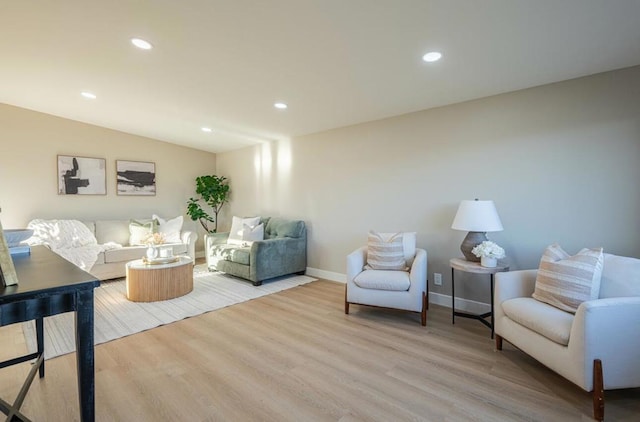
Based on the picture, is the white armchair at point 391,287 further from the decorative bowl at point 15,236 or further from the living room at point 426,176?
the decorative bowl at point 15,236

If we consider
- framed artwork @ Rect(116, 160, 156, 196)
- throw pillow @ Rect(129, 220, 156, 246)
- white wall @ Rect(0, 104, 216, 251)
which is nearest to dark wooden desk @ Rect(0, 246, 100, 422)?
throw pillow @ Rect(129, 220, 156, 246)

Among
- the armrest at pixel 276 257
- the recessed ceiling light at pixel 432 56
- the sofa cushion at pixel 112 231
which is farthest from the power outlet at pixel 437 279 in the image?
the sofa cushion at pixel 112 231

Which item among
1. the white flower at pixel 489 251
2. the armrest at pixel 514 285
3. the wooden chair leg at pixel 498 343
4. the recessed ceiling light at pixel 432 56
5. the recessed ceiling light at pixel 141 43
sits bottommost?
the wooden chair leg at pixel 498 343

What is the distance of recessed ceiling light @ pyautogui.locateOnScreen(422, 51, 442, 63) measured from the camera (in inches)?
93.2

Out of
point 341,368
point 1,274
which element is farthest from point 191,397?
point 1,274

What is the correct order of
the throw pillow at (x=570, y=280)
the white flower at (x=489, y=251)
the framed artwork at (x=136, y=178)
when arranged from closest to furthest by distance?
the throw pillow at (x=570, y=280) → the white flower at (x=489, y=251) → the framed artwork at (x=136, y=178)

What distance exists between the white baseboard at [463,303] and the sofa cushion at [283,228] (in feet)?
7.15

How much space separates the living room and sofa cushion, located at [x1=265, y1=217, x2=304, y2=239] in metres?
0.22

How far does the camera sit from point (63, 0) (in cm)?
213

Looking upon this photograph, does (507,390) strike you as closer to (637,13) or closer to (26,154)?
(637,13)

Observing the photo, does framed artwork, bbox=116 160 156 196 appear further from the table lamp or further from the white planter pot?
the white planter pot

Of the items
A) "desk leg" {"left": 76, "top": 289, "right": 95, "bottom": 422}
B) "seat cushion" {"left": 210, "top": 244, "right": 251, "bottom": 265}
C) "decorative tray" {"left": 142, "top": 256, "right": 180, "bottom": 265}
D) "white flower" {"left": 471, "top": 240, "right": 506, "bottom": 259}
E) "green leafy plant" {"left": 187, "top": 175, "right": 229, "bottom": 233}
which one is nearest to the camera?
"desk leg" {"left": 76, "top": 289, "right": 95, "bottom": 422}

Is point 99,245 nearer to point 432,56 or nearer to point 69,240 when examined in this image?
point 69,240

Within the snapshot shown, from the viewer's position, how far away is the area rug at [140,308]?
270 cm
